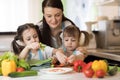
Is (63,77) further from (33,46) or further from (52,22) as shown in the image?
(52,22)

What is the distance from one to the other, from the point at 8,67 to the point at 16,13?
1192 mm

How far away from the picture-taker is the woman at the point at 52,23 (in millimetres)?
1746

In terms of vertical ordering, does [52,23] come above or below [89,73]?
above

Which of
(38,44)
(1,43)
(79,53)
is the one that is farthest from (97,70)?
(1,43)

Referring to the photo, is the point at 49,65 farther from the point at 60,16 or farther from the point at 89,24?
the point at 89,24

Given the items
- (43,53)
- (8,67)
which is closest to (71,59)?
(43,53)

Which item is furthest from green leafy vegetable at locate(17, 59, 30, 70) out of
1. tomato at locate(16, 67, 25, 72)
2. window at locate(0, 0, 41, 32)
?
window at locate(0, 0, 41, 32)

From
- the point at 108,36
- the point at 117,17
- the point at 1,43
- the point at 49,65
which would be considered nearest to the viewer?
the point at 49,65

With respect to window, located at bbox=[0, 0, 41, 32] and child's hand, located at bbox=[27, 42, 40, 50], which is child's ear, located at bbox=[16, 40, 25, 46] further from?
window, located at bbox=[0, 0, 41, 32]

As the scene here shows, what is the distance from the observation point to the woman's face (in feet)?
5.71

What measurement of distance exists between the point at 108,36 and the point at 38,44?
1062 millimetres

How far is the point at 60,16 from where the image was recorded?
177 centimetres

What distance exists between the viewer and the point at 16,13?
8.51ft

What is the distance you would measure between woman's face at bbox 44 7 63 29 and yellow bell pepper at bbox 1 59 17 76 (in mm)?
403
